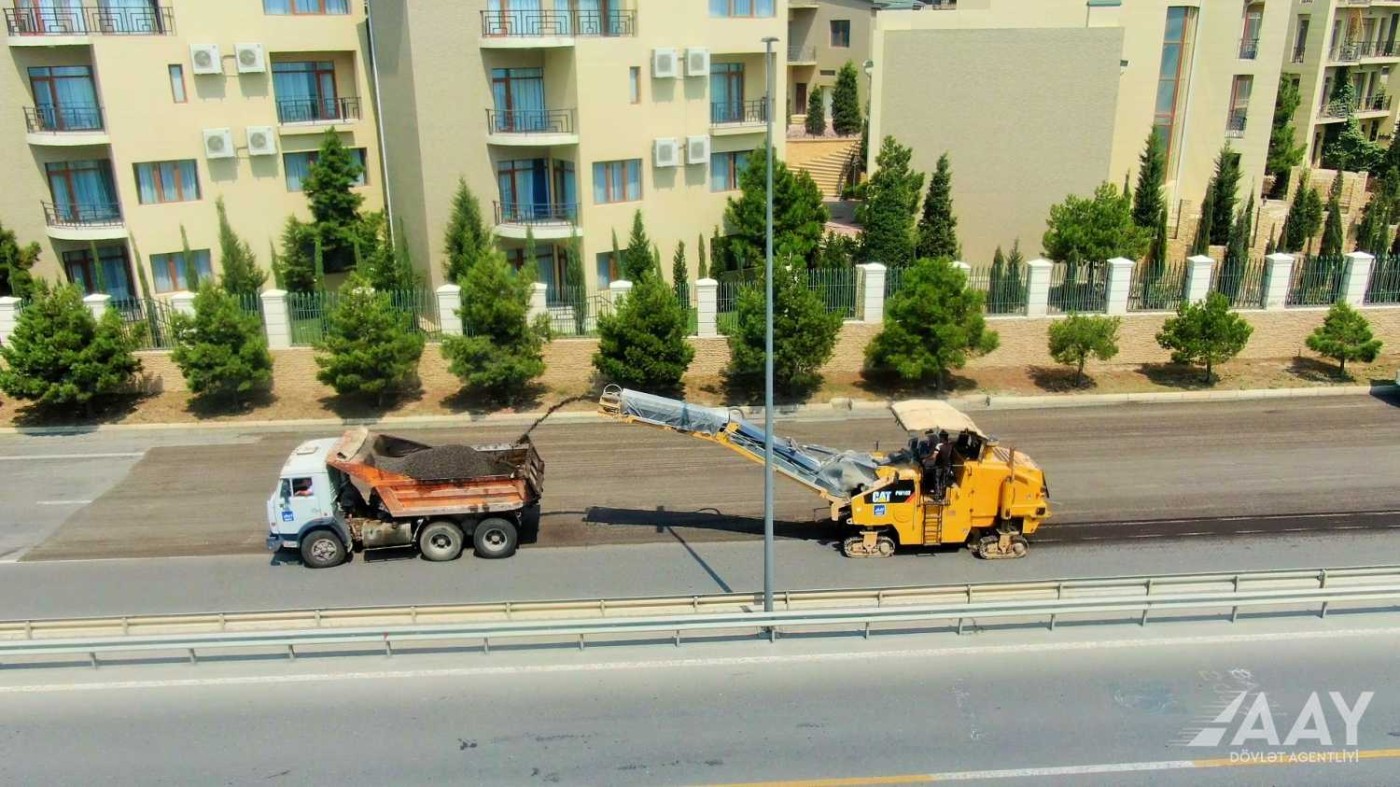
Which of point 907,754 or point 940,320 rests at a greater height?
point 940,320

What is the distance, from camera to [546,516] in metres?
20.6

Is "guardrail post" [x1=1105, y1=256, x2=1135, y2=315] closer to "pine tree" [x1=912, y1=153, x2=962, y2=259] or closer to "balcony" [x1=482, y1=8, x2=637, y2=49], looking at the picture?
"pine tree" [x1=912, y1=153, x2=962, y2=259]

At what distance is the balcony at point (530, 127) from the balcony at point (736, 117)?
5.32 m

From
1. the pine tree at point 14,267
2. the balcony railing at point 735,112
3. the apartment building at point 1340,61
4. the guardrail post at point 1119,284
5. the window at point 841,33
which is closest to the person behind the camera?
the guardrail post at point 1119,284

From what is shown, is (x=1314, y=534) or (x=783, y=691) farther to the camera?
(x=1314, y=534)

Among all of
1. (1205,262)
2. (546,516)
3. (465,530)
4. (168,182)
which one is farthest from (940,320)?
(168,182)

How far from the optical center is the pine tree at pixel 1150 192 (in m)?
36.6

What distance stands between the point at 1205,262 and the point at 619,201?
58.0ft

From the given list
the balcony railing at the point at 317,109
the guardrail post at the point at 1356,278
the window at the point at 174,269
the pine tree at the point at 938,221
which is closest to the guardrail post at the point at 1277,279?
the guardrail post at the point at 1356,278

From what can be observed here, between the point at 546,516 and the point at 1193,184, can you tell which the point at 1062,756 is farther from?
the point at 1193,184

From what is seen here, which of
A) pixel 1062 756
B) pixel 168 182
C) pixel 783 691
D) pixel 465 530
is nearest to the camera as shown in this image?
pixel 1062 756

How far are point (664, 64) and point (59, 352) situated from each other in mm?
18826

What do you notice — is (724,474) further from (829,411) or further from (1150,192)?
(1150,192)

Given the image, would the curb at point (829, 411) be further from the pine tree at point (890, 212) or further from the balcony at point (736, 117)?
the balcony at point (736, 117)
